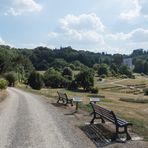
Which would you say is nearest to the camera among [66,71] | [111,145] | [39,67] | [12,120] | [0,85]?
[111,145]

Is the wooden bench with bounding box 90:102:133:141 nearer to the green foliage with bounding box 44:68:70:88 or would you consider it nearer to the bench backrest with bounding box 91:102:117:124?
Answer: the bench backrest with bounding box 91:102:117:124

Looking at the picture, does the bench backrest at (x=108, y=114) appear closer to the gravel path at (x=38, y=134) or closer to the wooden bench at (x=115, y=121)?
the wooden bench at (x=115, y=121)

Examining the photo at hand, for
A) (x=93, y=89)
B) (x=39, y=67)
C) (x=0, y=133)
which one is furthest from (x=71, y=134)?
(x=39, y=67)

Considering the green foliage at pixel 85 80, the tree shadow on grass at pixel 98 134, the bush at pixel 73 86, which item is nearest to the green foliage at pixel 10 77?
the bush at pixel 73 86

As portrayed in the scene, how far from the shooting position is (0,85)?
4597cm

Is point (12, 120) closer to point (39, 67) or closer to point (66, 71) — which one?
point (66, 71)

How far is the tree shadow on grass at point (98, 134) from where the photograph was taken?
43.7 ft

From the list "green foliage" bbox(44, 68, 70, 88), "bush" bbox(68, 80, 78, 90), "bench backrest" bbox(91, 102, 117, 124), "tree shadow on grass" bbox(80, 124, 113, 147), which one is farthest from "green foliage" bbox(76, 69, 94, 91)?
"tree shadow on grass" bbox(80, 124, 113, 147)

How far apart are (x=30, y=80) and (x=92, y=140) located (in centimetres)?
9003

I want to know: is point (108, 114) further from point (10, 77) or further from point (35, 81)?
point (35, 81)

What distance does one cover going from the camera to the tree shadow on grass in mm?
13327

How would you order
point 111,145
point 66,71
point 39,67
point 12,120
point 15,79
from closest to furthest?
point 111,145
point 12,120
point 15,79
point 66,71
point 39,67

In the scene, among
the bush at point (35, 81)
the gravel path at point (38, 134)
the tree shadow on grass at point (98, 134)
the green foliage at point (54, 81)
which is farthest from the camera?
the green foliage at point (54, 81)

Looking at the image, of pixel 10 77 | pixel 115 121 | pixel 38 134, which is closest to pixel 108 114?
pixel 115 121
